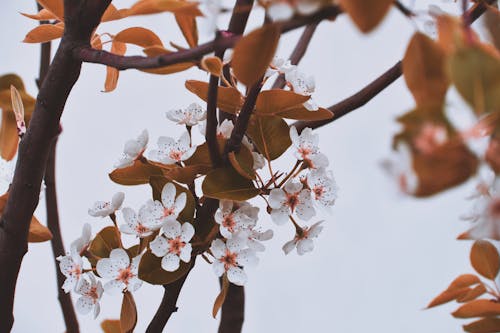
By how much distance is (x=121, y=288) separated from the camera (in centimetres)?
57

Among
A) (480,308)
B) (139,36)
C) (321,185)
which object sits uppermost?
(139,36)

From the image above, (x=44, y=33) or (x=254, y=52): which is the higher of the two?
(x=44, y=33)

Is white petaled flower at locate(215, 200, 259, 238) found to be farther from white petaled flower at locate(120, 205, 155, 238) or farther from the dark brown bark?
the dark brown bark

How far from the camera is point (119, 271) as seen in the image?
57 centimetres

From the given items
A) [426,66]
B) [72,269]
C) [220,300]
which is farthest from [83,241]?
[426,66]

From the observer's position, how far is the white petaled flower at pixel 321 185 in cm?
56

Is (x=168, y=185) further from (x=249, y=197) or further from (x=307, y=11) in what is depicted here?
(x=307, y=11)

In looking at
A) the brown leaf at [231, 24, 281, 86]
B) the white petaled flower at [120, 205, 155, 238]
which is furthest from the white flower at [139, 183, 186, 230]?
the brown leaf at [231, 24, 281, 86]

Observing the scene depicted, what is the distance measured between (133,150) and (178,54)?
23cm

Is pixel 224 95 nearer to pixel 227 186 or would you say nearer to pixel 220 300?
pixel 227 186

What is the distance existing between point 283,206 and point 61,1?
23cm

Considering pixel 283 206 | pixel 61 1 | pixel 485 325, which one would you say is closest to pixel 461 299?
pixel 485 325

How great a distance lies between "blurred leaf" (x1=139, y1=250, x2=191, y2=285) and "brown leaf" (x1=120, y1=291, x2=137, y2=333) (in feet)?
0.14

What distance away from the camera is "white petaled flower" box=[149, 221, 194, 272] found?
53 cm
